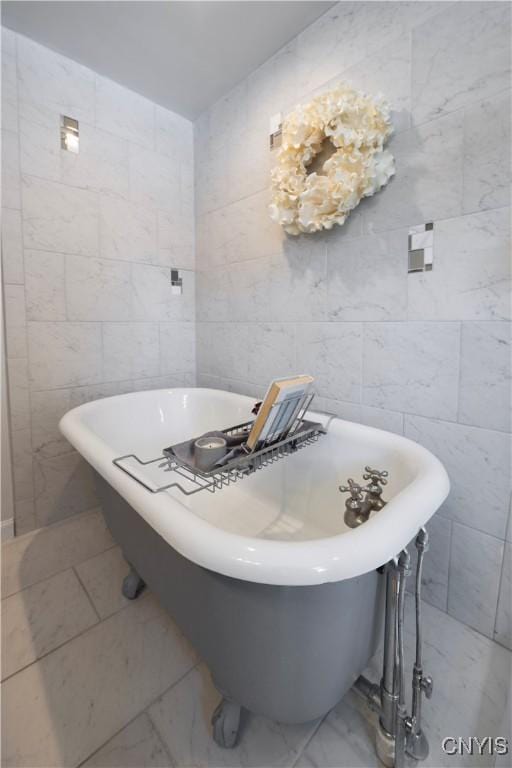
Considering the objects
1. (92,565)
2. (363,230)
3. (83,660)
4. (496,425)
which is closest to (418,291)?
(363,230)

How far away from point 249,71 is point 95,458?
2.01 metres

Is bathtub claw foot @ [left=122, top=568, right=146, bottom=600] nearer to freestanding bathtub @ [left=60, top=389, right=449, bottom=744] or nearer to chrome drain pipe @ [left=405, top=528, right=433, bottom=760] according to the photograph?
freestanding bathtub @ [left=60, top=389, right=449, bottom=744]

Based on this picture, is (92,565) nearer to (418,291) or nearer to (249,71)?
(418,291)

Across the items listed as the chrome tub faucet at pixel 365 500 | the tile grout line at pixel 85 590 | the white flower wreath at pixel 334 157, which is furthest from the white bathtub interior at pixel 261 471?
the white flower wreath at pixel 334 157

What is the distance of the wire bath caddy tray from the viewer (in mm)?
811

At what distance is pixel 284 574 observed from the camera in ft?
1.76

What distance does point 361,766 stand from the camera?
2.63 ft

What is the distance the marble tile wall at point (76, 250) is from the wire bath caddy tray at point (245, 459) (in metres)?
0.91

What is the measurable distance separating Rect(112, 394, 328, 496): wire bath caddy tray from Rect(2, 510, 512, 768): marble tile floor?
56 centimetres

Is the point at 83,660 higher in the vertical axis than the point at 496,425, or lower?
lower

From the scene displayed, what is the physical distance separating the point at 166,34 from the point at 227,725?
8.29 ft

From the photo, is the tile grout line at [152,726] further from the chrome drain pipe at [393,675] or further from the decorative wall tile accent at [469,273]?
the decorative wall tile accent at [469,273]

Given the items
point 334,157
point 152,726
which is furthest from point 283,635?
point 334,157

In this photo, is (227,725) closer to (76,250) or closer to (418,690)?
(418,690)
